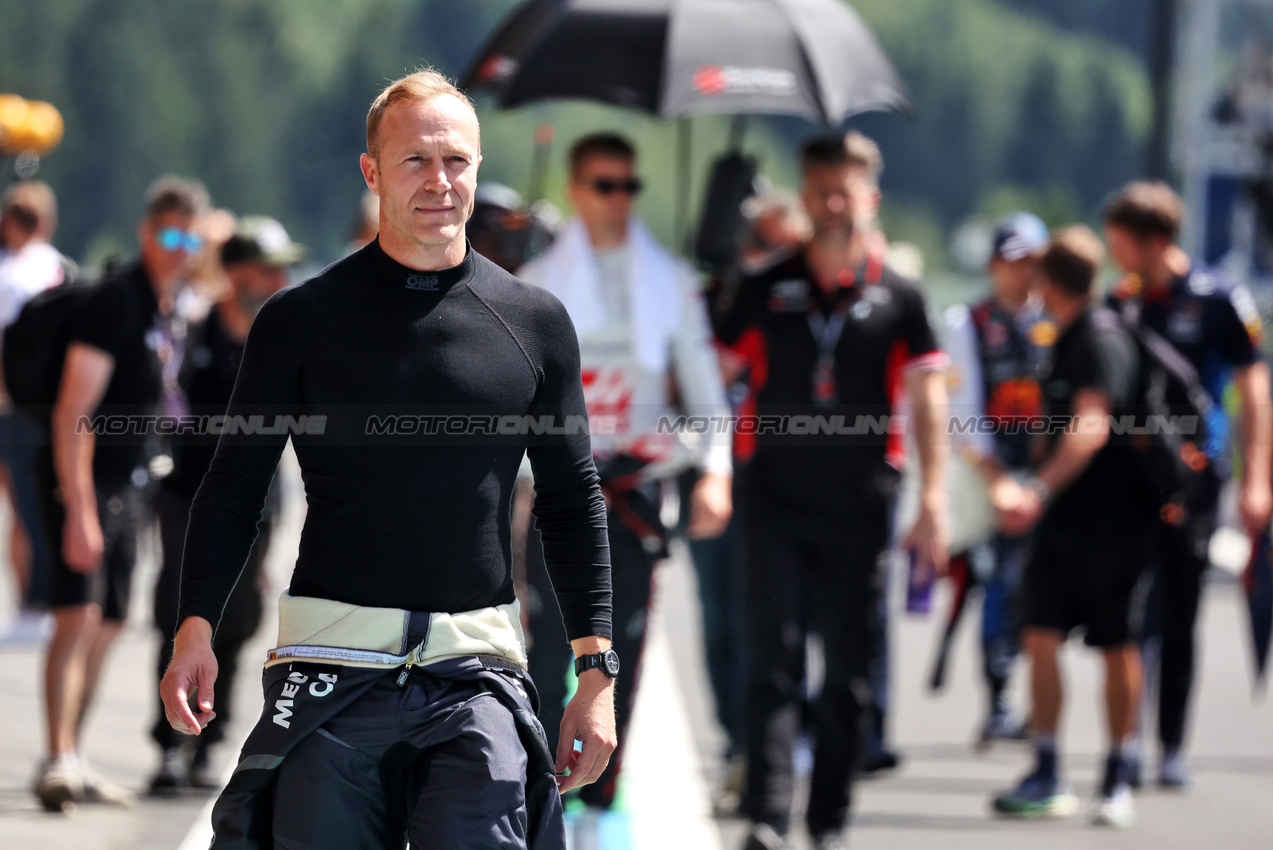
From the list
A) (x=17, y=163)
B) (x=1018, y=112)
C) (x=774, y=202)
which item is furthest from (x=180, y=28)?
(x=774, y=202)

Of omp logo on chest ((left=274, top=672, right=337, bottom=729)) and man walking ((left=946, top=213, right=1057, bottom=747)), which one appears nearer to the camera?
omp logo on chest ((left=274, top=672, right=337, bottom=729))

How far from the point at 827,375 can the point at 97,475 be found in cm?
281

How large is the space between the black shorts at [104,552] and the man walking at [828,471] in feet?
8.03

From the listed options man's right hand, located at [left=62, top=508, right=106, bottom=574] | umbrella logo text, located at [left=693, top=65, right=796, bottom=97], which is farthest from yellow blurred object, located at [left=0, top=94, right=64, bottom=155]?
umbrella logo text, located at [left=693, top=65, right=796, bottom=97]

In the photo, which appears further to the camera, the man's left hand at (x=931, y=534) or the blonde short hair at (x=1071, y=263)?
the blonde short hair at (x=1071, y=263)

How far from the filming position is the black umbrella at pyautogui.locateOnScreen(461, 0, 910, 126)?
6422 mm

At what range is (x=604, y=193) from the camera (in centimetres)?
604

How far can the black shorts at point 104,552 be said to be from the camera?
6996 millimetres

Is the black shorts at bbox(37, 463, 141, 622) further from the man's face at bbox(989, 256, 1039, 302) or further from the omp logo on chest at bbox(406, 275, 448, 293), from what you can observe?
the man's face at bbox(989, 256, 1039, 302)

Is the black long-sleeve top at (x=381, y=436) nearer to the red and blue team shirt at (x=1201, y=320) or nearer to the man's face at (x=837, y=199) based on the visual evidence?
the man's face at (x=837, y=199)

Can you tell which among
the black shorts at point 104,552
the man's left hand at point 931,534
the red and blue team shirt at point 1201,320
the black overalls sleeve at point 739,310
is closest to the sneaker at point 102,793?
the black shorts at point 104,552

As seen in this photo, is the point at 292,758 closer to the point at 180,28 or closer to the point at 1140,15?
the point at 180,28

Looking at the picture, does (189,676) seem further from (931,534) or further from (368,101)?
(368,101)

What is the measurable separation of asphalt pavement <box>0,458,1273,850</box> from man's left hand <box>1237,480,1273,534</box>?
103 cm
